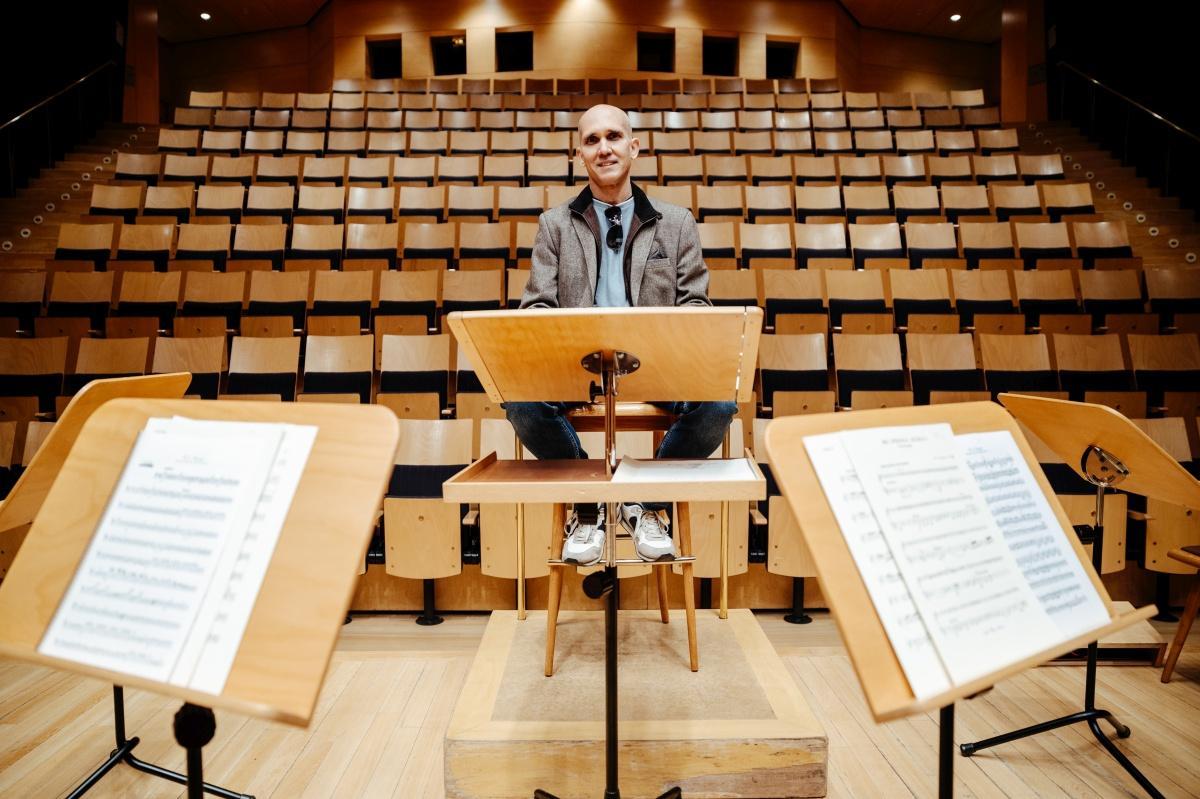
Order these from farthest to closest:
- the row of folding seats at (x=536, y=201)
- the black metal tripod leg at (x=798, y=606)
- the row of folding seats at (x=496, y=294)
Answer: the row of folding seats at (x=536, y=201), the row of folding seats at (x=496, y=294), the black metal tripod leg at (x=798, y=606)

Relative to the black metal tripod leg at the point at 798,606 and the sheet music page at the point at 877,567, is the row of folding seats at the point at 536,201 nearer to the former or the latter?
the black metal tripod leg at the point at 798,606

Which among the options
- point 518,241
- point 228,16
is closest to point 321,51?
point 228,16

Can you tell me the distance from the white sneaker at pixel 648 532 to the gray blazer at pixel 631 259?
24 cm

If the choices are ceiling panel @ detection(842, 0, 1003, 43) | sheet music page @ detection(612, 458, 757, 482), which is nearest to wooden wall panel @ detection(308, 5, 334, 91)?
A: ceiling panel @ detection(842, 0, 1003, 43)

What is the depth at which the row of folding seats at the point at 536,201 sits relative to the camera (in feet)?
8.05

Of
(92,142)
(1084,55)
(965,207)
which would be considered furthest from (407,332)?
(1084,55)

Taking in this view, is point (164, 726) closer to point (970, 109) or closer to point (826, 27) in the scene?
point (970, 109)

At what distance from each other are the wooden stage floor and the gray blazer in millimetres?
534

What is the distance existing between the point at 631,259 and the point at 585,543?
34cm

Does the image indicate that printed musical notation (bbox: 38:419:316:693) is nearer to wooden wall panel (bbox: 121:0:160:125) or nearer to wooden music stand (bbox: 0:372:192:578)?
wooden music stand (bbox: 0:372:192:578)

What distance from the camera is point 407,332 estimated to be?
1.82 metres

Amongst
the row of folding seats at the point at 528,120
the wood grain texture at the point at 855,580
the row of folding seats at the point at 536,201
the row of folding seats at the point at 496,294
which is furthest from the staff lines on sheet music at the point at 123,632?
the row of folding seats at the point at 528,120

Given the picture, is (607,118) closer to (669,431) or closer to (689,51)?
(669,431)

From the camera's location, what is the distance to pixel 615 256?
0.84 metres
